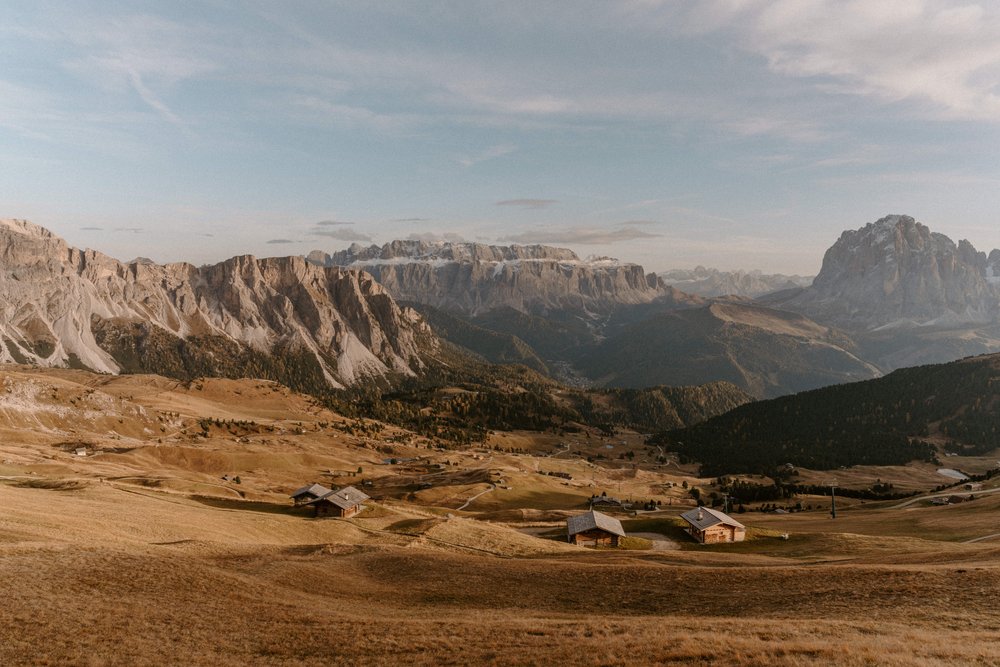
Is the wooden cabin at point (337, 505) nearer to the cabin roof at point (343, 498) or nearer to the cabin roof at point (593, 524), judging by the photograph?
the cabin roof at point (343, 498)

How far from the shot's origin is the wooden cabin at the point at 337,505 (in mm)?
86750

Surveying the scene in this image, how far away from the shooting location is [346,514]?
87.1m

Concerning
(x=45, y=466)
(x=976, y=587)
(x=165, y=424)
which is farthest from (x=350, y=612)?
(x=165, y=424)

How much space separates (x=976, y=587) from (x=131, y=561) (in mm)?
54542

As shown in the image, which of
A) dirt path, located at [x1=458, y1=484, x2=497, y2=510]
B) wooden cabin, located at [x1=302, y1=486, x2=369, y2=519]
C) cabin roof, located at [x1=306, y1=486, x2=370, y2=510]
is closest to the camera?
wooden cabin, located at [x1=302, y1=486, x2=369, y2=519]

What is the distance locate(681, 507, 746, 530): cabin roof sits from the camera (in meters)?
78.9

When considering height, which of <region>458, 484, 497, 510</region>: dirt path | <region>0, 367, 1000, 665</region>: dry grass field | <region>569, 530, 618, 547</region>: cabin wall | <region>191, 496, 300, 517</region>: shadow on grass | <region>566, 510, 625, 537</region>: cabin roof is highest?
<region>0, 367, 1000, 665</region>: dry grass field

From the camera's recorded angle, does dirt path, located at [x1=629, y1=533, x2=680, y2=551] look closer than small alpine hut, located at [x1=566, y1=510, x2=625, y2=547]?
No

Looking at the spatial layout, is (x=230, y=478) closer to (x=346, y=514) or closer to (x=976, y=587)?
(x=346, y=514)

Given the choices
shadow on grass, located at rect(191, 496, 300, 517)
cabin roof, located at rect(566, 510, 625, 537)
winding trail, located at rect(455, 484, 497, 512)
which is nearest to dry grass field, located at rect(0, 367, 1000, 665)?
shadow on grass, located at rect(191, 496, 300, 517)

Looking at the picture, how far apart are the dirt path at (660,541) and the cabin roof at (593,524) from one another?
5.31m

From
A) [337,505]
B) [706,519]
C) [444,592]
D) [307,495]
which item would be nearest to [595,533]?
[706,519]

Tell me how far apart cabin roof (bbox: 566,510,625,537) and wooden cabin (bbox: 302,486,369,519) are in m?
33.5

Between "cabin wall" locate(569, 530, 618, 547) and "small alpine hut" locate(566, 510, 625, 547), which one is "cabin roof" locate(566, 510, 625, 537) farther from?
"cabin wall" locate(569, 530, 618, 547)
